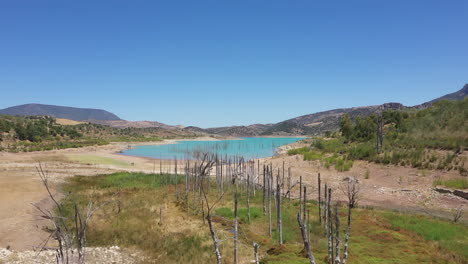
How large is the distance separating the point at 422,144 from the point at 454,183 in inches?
433

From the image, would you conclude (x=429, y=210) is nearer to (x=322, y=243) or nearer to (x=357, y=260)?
(x=322, y=243)

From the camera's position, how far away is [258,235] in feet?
54.9

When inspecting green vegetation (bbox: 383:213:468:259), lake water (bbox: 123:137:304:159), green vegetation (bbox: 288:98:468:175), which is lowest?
green vegetation (bbox: 383:213:468:259)

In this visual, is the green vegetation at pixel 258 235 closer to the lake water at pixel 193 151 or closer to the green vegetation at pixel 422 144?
the green vegetation at pixel 422 144

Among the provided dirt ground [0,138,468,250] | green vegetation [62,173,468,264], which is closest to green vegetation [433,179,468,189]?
dirt ground [0,138,468,250]

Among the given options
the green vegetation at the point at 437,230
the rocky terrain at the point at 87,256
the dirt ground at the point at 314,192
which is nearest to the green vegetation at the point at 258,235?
the green vegetation at the point at 437,230

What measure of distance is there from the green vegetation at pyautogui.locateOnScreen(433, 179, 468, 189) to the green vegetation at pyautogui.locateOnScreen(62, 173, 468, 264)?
34.1ft

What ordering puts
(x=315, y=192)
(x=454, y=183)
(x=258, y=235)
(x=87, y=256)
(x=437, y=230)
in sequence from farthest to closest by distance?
(x=315, y=192) < (x=454, y=183) < (x=258, y=235) < (x=437, y=230) < (x=87, y=256)

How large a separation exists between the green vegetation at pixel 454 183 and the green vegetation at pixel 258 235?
1038 centimetres

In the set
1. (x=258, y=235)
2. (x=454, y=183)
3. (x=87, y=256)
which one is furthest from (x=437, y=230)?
(x=87, y=256)

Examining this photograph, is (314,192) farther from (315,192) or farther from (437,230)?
(437,230)

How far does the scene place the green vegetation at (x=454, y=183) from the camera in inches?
1042

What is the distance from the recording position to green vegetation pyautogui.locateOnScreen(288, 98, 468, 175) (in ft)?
106

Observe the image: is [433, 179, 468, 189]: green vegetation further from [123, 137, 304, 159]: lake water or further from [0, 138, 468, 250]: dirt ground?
[123, 137, 304, 159]: lake water
